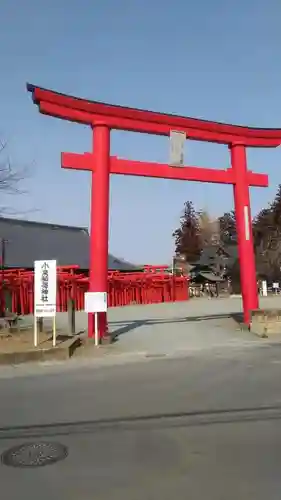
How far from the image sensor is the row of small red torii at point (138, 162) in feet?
44.5

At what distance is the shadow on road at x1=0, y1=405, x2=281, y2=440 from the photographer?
205 inches

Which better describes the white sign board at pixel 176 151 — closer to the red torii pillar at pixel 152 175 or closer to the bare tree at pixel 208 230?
the red torii pillar at pixel 152 175

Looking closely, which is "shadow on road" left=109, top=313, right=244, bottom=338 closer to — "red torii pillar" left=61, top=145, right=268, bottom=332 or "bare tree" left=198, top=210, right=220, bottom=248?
"red torii pillar" left=61, top=145, right=268, bottom=332

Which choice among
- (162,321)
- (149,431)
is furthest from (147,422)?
(162,321)

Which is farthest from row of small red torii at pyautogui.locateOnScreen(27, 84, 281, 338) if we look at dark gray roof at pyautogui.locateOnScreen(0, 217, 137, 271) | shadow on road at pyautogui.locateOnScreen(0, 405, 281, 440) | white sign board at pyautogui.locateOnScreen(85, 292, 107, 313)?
dark gray roof at pyautogui.locateOnScreen(0, 217, 137, 271)

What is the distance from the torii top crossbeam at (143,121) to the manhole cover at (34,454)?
414 inches

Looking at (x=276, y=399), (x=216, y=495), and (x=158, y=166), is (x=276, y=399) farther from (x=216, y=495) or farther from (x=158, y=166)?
(x=158, y=166)

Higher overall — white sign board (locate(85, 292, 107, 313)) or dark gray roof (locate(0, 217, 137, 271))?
dark gray roof (locate(0, 217, 137, 271))

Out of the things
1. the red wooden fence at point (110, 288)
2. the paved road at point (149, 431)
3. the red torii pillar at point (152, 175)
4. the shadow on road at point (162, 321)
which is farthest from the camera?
the red wooden fence at point (110, 288)

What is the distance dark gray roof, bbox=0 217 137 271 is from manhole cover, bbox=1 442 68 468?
1120 inches

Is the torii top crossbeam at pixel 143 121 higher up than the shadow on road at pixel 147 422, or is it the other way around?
the torii top crossbeam at pixel 143 121

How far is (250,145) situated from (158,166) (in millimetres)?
3583

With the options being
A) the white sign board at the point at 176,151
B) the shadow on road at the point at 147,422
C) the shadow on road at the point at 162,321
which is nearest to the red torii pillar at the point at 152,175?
the white sign board at the point at 176,151

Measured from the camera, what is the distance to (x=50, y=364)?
1041cm
